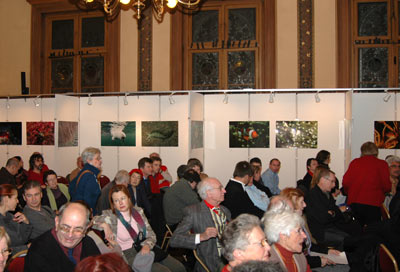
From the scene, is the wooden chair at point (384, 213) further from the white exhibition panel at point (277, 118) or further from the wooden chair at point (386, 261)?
the white exhibition panel at point (277, 118)

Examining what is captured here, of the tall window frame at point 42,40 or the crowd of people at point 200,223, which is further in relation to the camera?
the tall window frame at point 42,40

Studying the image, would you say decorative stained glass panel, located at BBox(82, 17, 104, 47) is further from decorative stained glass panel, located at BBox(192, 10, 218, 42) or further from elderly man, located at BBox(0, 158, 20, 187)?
elderly man, located at BBox(0, 158, 20, 187)

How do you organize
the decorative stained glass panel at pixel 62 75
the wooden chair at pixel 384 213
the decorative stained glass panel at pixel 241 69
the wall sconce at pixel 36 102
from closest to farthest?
the wooden chair at pixel 384 213 < the wall sconce at pixel 36 102 < the decorative stained glass panel at pixel 241 69 < the decorative stained glass panel at pixel 62 75

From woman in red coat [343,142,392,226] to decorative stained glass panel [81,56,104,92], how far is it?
843cm

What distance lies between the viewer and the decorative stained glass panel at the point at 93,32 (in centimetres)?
1248

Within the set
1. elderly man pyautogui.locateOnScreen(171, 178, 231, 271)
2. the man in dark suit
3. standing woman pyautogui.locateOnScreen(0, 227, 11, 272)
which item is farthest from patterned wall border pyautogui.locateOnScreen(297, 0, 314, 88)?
standing woman pyautogui.locateOnScreen(0, 227, 11, 272)

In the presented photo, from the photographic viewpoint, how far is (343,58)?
1076cm

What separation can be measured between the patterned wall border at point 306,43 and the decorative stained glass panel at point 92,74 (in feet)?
19.6

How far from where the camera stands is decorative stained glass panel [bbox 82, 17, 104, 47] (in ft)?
41.0

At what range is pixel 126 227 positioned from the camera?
4.16m

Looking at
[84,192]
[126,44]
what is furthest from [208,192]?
[126,44]

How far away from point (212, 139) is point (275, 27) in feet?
12.3

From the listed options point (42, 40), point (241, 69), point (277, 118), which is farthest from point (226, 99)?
point (42, 40)

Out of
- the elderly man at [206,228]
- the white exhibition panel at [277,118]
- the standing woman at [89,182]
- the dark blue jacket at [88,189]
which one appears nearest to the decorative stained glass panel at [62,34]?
the white exhibition panel at [277,118]
